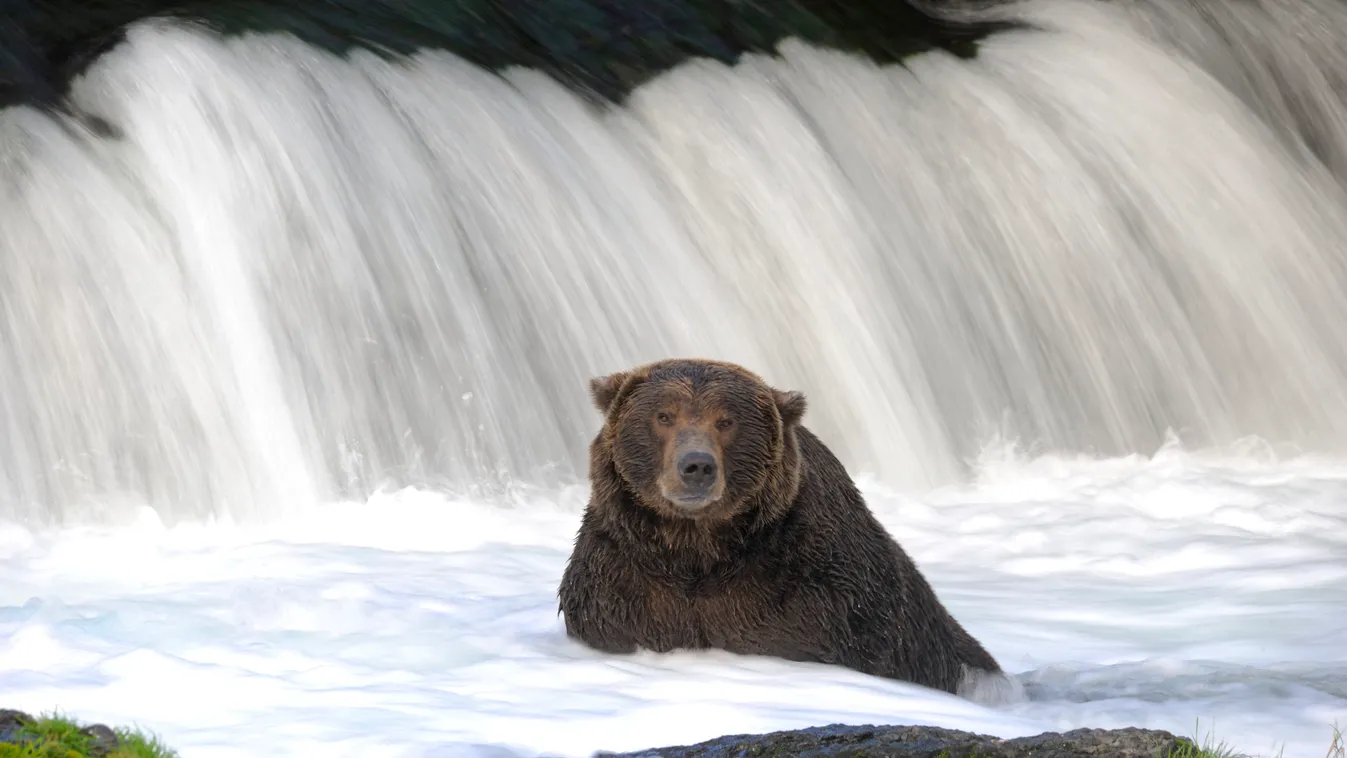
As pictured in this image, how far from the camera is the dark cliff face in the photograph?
383 inches

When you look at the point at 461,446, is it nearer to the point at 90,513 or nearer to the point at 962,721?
the point at 90,513

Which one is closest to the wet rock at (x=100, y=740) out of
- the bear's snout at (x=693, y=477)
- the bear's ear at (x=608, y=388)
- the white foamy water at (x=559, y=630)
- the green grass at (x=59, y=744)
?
the green grass at (x=59, y=744)

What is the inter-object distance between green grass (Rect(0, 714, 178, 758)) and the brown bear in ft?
5.89

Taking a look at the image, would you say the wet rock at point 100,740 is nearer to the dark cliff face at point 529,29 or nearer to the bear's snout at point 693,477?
the bear's snout at point 693,477

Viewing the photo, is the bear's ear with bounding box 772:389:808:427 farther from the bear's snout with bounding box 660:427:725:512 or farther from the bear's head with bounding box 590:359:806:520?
the bear's snout with bounding box 660:427:725:512

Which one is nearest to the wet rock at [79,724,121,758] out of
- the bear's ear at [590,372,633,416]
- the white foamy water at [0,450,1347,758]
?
the white foamy water at [0,450,1347,758]

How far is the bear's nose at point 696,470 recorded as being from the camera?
193 inches

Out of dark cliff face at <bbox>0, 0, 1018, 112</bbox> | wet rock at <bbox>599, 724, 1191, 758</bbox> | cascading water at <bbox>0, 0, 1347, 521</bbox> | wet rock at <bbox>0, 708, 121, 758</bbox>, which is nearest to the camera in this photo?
wet rock at <bbox>0, 708, 121, 758</bbox>

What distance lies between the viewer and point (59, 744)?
333 centimetres

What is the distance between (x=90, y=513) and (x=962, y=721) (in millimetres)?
4690

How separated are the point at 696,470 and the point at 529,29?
24.6ft

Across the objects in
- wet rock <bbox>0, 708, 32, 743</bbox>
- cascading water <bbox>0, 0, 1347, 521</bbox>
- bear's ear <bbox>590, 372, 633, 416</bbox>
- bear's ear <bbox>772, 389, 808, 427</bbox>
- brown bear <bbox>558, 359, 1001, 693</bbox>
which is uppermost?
cascading water <bbox>0, 0, 1347, 521</bbox>

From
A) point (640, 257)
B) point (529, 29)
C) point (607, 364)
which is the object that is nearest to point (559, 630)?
point (607, 364)

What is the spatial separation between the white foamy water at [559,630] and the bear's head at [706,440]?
0.48 m
